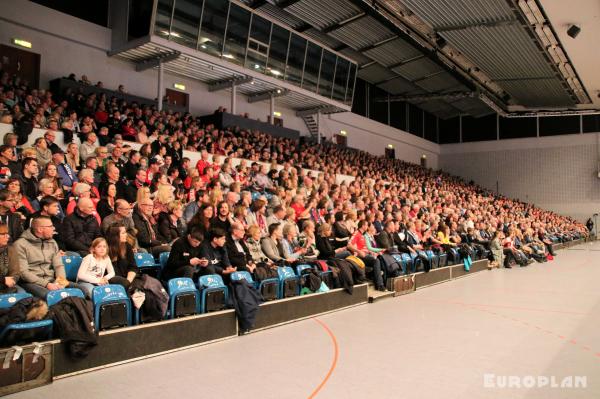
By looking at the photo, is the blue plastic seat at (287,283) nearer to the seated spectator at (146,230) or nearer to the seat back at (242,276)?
the seat back at (242,276)

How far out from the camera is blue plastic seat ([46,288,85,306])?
3.60 m

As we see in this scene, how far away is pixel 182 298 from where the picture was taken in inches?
172

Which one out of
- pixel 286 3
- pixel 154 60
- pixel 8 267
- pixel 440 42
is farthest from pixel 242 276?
pixel 440 42

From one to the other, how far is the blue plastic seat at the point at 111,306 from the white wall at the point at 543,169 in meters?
27.7

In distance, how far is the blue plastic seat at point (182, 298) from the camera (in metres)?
4.32

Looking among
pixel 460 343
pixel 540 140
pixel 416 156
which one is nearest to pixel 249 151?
pixel 460 343

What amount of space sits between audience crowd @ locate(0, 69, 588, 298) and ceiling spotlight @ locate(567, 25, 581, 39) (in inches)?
255

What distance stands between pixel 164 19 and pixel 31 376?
393 inches

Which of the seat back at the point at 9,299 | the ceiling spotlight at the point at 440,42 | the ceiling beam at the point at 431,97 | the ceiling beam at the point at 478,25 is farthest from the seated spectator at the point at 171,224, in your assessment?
the ceiling beam at the point at 431,97

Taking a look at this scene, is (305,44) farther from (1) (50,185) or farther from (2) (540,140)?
(2) (540,140)

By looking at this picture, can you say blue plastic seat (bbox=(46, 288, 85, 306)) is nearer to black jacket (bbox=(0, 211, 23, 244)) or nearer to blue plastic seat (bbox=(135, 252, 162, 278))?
black jacket (bbox=(0, 211, 23, 244))

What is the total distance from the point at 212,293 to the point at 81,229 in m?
1.52

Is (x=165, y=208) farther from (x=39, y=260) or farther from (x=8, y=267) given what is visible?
(x=8, y=267)

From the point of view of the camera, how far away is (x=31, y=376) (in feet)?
10.3
